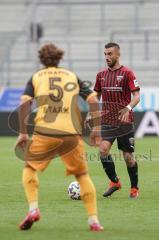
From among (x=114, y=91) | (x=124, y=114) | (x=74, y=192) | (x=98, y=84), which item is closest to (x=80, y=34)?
(x=98, y=84)

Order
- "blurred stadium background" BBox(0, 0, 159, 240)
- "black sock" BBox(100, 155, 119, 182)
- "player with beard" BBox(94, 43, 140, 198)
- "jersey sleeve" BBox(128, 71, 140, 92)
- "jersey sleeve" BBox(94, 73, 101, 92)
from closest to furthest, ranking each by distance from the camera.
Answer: "jersey sleeve" BBox(128, 71, 140, 92)
"player with beard" BBox(94, 43, 140, 198)
"black sock" BBox(100, 155, 119, 182)
"jersey sleeve" BBox(94, 73, 101, 92)
"blurred stadium background" BBox(0, 0, 159, 240)

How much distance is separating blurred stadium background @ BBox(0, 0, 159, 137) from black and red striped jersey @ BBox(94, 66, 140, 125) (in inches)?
723

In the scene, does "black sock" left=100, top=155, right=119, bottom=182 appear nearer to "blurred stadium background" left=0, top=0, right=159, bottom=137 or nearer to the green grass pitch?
the green grass pitch

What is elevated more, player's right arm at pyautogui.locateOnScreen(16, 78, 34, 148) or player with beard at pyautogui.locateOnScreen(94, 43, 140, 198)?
player's right arm at pyautogui.locateOnScreen(16, 78, 34, 148)

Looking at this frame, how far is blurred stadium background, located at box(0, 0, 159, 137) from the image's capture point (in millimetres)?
31234

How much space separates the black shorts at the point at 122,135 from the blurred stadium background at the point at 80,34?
18373mm

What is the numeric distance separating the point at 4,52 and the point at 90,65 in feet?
12.5

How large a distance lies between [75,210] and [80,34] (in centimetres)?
2368

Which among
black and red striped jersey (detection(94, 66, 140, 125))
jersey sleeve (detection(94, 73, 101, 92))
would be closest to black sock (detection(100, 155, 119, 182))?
black and red striped jersey (detection(94, 66, 140, 125))

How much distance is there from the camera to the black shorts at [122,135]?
1129cm

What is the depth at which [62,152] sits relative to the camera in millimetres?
8312

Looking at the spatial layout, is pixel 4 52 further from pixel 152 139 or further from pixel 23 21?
pixel 152 139

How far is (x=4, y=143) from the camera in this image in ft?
75.9

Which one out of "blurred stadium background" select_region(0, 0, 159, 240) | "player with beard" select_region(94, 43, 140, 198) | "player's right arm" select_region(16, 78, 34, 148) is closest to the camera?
"player's right arm" select_region(16, 78, 34, 148)
